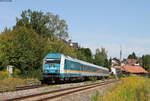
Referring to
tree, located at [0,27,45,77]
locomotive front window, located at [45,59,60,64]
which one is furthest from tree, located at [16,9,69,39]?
locomotive front window, located at [45,59,60,64]

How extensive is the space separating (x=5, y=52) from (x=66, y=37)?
34168mm

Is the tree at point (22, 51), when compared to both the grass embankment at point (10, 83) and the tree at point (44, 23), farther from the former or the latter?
the tree at point (44, 23)

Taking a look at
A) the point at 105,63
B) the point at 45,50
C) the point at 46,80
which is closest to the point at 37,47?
the point at 45,50

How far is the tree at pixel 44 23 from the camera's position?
81.8 metres

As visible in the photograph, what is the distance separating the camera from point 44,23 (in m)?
83.6

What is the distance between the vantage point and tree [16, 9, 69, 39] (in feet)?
268

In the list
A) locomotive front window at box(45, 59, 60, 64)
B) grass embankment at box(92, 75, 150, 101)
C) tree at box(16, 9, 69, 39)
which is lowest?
grass embankment at box(92, 75, 150, 101)

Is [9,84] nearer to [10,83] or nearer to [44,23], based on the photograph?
[10,83]

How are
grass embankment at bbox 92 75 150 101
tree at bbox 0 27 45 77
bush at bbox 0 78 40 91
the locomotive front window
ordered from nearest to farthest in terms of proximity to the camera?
grass embankment at bbox 92 75 150 101 < bush at bbox 0 78 40 91 < the locomotive front window < tree at bbox 0 27 45 77

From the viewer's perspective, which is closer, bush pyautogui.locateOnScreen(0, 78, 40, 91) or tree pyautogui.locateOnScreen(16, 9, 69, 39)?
bush pyautogui.locateOnScreen(0, 78, 40, 91)

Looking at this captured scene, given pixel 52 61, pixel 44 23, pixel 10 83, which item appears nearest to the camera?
pixel 10 83

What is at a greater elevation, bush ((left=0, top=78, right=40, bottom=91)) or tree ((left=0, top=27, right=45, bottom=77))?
tree ((left=0, top=27, right=45, bottom=77))

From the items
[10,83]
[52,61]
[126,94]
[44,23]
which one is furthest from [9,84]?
[44,23]

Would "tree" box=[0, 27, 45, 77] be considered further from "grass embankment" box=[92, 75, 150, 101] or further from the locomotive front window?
"grass embankment" box=[92, 75, 150, 101]
